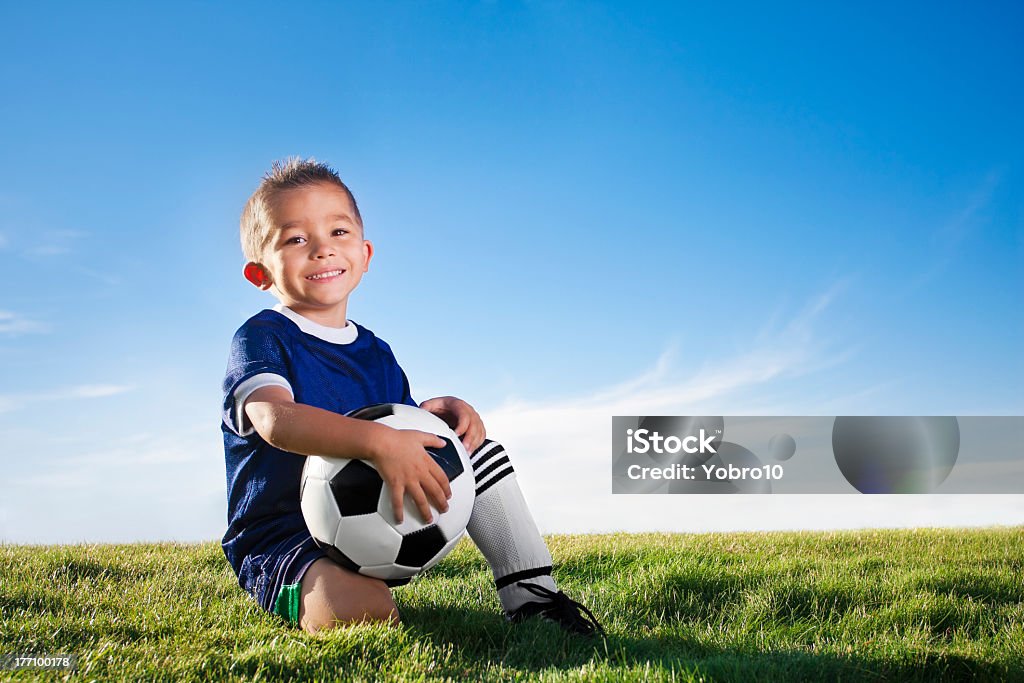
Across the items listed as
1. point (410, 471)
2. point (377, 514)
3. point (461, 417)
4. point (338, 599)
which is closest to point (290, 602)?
point (338, 599)

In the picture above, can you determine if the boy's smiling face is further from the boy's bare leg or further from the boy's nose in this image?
the boy's bare leg

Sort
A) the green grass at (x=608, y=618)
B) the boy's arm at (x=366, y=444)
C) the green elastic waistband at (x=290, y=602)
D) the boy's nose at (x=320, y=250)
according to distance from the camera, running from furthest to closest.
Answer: the boy's nose at (x=320, y=250) → the green elastic waistband at (x=290, y=602) → the boy's arm at (x=366, y=444) → the green grass at (x=608, y=618)

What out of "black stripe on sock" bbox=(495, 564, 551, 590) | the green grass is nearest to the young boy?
"black stripe on sock" bbox=(495, 564, 551, 590)

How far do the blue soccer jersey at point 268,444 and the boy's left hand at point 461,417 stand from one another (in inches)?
14.3

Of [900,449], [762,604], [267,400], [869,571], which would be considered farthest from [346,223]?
[900,449]

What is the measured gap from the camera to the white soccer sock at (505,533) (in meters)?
3.80

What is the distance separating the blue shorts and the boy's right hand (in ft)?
1.90

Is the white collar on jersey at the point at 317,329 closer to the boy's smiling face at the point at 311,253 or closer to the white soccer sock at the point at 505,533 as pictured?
the boy's smiling face at the point at 311,253

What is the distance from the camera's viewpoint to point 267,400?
10.7ft

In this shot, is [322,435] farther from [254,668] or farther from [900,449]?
[900,449]

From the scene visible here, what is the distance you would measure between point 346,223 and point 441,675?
A: 6.97 feet

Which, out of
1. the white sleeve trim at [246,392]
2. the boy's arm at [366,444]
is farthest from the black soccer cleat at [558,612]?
the white sleeve trim at [246,392]

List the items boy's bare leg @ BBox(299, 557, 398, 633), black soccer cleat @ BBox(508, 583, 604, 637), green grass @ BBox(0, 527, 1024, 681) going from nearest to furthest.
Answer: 1. green grass @ BBox(0, 527, 1024, 681)
2. boy's bare leg @ BBox(299, 557, 398, 633)
3. black soccer cleat @ BBox(508, 583, 604, 637)

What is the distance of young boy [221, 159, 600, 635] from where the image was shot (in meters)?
3.32
